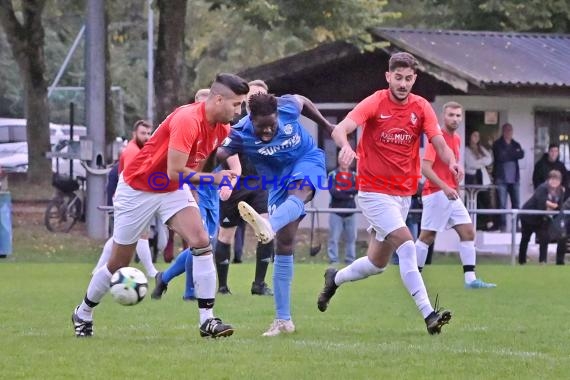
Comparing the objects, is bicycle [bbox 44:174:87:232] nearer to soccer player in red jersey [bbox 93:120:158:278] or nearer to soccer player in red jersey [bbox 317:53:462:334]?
soccer player in red jersey [bbox 93:120:158:278]

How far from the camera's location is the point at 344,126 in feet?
33.0

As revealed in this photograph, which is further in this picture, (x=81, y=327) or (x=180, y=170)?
(x=81, y=327)

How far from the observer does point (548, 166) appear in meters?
25.7

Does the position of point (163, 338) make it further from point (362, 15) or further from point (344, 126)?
point (362, 15)

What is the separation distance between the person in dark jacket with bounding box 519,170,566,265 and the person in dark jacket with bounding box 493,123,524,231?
2.65m

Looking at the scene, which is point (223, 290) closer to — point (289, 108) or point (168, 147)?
point (289, 108)

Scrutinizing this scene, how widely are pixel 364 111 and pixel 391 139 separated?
1.17 ft

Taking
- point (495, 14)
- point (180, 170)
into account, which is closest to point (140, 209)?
point (180, 170)

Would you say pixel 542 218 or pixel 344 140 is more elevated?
pixel 344 140

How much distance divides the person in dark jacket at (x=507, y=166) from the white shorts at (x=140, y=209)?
16560mm

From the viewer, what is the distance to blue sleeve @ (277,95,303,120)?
→ 10.6 metres

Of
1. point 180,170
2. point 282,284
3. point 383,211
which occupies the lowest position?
point 282,284

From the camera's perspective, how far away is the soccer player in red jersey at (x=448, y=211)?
581 inches

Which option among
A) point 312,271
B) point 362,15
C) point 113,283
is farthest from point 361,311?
point 362,15
